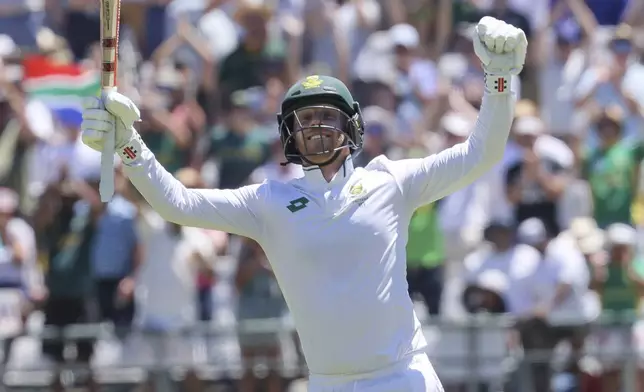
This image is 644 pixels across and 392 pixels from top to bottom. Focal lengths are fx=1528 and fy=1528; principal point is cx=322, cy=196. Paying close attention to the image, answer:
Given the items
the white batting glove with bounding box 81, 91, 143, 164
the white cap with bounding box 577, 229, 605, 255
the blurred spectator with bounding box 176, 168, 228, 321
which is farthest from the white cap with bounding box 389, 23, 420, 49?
the white batting glove with bounding box 81, 91, 143, 164

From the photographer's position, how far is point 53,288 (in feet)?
38.4

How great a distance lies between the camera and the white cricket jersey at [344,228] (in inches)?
251

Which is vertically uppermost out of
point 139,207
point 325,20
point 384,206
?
point 325,20

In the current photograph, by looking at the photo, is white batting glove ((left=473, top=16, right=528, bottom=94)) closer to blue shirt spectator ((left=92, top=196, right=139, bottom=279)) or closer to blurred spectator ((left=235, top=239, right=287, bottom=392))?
blurred spectator ((left=235, top=239, right=287, bottom=392))

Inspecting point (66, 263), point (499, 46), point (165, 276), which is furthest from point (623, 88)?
point (499, 46)

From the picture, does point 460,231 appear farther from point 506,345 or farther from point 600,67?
point 600,67

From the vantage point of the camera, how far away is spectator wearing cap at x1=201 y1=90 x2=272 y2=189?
12.6m

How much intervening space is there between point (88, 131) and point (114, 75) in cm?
34

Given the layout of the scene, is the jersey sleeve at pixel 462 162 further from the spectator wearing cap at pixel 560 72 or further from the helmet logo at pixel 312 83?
the spectator wearing cap at pixel 560 72

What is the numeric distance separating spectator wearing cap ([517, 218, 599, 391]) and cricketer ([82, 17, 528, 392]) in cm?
508

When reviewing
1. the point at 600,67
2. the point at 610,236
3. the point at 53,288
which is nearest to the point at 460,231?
the point at 610,236

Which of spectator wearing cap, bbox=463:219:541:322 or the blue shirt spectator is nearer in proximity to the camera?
spectator wearing cap, bbox=463:219:541:322

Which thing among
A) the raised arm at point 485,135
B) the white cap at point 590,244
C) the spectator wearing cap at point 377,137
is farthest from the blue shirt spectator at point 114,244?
the raised arm at point 485,135

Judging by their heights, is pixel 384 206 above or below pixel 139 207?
below
